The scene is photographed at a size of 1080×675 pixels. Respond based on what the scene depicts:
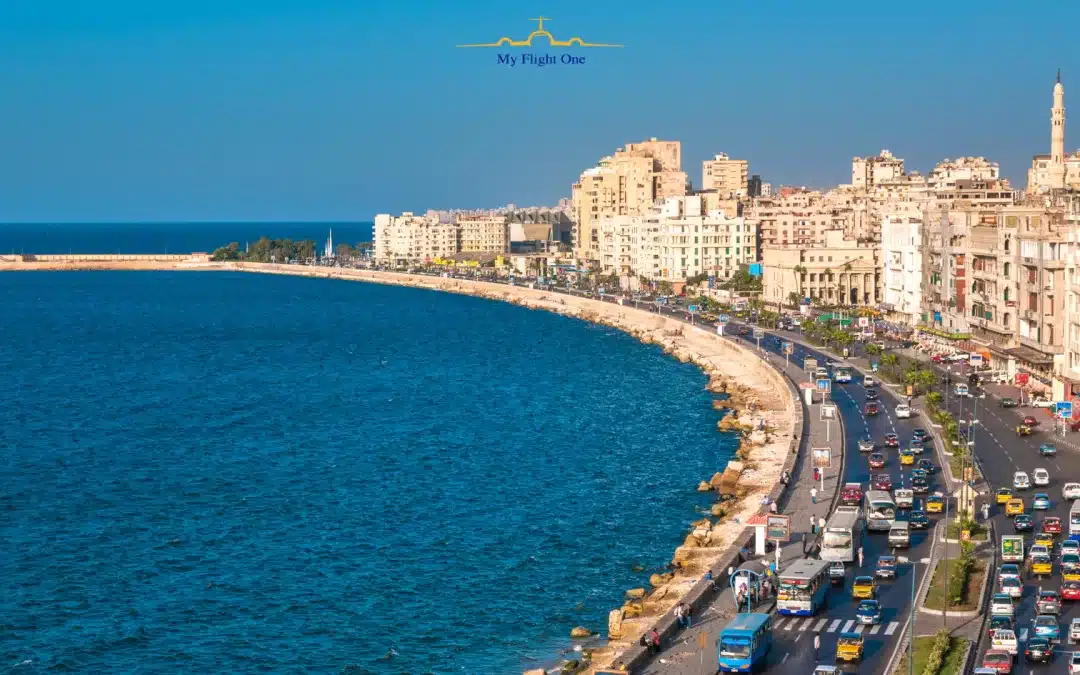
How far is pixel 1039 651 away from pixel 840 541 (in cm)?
783

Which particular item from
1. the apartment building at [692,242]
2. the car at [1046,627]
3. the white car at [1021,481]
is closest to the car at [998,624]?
the car at [1046,627]

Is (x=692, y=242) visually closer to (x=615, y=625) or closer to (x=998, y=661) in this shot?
(x=615, y=625)

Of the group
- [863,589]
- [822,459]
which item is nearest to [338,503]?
[822,459]

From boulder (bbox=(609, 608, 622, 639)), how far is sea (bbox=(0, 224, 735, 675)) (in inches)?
50.0

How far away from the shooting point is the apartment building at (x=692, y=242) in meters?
131

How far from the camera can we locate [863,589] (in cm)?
3098

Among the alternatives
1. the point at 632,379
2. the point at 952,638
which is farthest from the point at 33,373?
the point at 952,638

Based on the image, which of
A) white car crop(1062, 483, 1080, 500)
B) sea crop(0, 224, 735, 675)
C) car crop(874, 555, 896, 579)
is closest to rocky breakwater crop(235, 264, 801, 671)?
sea crop(0, 224, 735, 675)

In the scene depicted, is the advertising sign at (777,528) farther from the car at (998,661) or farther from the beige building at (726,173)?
the beige building at (726,173)

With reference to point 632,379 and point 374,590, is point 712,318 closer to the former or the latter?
point 632,379

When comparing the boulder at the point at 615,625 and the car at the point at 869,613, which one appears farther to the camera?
the boulder at the point at 615,625

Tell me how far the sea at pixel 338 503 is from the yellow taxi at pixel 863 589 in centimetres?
579

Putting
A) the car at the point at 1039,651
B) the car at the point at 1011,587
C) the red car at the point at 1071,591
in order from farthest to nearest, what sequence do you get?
the car at the point at 1011,587
the red car at the point at 1071,591
the car at the point at 1039,651

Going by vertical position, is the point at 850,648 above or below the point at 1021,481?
below
